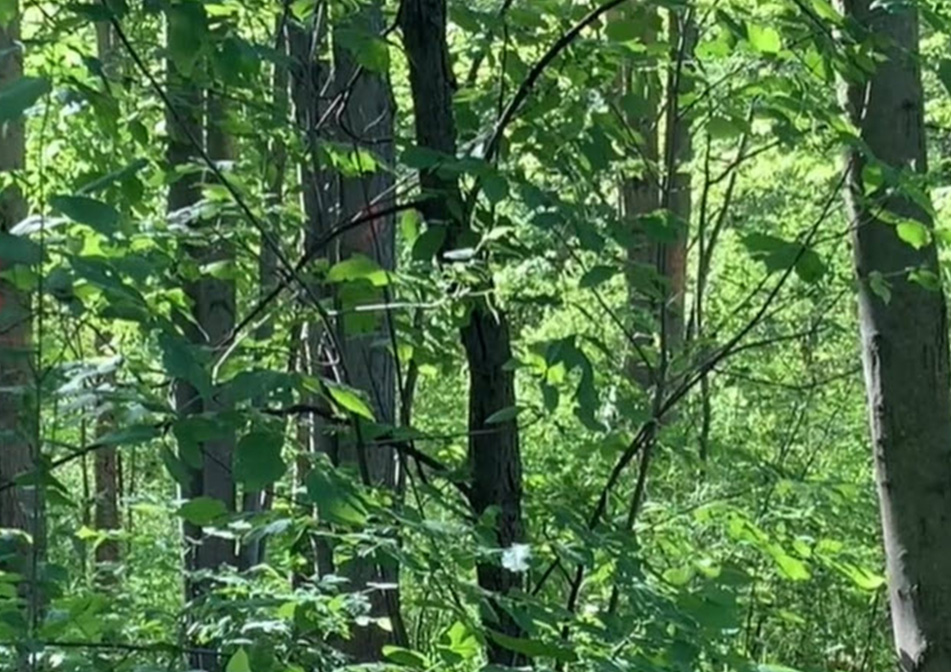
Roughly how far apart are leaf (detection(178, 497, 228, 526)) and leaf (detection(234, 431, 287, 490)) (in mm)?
196

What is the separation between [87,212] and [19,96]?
14 centimetres

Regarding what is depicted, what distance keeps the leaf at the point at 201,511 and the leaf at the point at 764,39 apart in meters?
1.11

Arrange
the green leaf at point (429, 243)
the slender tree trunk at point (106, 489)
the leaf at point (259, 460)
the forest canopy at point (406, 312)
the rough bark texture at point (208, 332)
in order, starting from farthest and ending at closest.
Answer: the slender tree trunk at point (106, 489), the rough bark texture at point (208, 332), the green leaf at point (429, 243), the forest canopy at point (406, 312), the leaf at point (259, 460)

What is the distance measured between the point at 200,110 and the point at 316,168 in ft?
0.89

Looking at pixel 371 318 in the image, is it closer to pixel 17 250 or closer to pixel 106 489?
pixel 17 250

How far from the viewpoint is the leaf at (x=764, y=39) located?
203 centimetres

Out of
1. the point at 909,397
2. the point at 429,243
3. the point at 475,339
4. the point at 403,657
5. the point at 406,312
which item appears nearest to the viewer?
the point at 403,657

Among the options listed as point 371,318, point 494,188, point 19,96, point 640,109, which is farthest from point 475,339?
point 19,96

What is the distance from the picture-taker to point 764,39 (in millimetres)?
2033

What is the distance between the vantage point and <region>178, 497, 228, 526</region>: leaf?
1.65 m

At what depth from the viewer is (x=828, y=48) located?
6.70ft

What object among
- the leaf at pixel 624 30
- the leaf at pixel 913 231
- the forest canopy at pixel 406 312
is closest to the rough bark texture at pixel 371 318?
the forest canopy at pixel 406 312

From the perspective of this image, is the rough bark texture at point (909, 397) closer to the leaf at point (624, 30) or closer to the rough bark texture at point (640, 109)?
the rough bark texture at point (640, 109)

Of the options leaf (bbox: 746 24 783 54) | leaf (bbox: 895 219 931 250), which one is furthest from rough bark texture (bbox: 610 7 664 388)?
leaf (bbox: 895 219 931 250)
